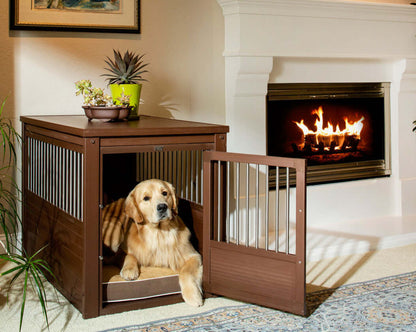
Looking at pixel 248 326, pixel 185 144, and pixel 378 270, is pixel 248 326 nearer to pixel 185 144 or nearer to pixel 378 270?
pixel 185 144

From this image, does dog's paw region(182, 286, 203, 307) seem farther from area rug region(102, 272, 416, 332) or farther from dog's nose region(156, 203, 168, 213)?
dog's nose region(156, 203, 168, 213)

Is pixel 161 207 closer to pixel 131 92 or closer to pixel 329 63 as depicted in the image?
pixel 131 92

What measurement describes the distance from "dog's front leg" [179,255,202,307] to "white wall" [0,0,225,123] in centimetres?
116

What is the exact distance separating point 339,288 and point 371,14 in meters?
1.86

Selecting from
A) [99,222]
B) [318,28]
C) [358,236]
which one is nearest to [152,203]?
[99,222]

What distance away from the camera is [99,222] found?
95.3 inches

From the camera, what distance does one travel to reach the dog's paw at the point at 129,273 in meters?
2.54

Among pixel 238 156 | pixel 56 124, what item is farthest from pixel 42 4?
pixel 238 156

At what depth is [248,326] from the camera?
236 centimetres

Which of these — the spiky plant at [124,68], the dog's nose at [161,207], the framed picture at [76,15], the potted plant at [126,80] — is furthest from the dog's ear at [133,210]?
the framed picture at [76,15]

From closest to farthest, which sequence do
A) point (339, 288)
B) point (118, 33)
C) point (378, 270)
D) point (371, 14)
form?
point (339, 288) < point (378, 270) < point (118, 33) < point (371, 14)

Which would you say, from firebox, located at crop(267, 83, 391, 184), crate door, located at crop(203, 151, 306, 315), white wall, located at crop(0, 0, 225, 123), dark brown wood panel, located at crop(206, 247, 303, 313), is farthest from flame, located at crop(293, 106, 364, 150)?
dark brown wood panel, located at crop(206, 247, 303, 313)

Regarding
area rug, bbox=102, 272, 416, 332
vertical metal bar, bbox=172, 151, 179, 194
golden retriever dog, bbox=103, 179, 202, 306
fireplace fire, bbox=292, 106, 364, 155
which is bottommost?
area rug, bbox=102, 272, 416, 332

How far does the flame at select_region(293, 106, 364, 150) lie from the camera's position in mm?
3998
